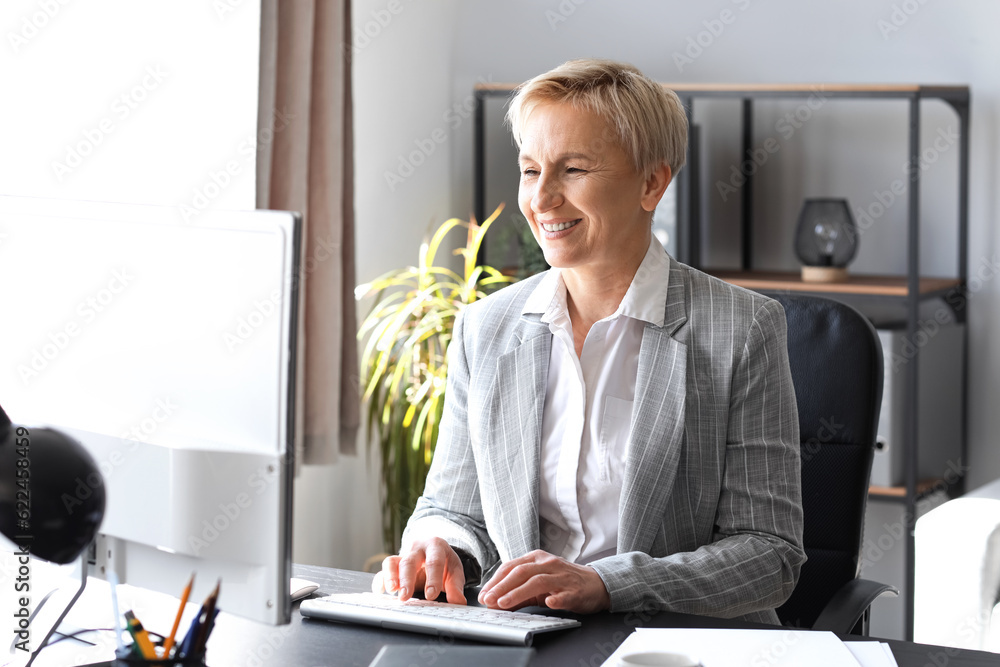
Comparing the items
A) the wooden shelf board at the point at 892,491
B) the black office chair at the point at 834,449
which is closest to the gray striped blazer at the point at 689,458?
the black office chair at the point at 834,449

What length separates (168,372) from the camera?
38.0 inches

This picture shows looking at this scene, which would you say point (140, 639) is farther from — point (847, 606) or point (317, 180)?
point (317, 180)

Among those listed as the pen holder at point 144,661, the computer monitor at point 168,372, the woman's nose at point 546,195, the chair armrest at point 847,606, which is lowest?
the chair armrest at point 847,606

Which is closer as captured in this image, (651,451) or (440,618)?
(440,618)

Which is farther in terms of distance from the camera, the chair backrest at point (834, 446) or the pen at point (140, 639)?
the chair backrest at point (834, 446)

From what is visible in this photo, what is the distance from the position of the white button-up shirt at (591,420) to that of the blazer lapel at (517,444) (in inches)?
1.1

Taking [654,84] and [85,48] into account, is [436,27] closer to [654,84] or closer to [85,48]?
[85,48]

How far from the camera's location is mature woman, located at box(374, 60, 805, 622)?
4.95ft

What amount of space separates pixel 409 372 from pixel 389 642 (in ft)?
6.32

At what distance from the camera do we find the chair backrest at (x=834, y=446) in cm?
171

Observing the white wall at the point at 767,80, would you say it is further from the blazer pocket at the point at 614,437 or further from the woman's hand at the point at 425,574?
the woman's hand at the point at 425,574

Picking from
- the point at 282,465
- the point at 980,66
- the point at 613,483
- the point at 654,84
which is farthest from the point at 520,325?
the point at 980,66

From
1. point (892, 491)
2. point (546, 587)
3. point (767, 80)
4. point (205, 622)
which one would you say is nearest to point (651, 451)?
point (546, 587)

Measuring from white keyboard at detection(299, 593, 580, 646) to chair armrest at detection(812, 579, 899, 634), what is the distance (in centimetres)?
48
